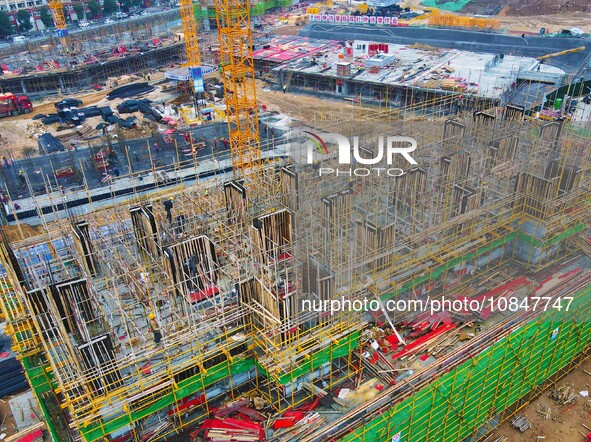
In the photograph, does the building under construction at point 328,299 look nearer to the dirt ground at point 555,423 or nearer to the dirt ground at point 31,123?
the dirt ground at point 555,423

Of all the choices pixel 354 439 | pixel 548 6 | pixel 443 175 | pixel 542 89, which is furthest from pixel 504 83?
pixel 548 6

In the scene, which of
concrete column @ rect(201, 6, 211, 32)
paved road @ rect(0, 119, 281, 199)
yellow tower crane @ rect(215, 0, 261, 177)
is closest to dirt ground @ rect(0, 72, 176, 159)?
paved road @ rect(0, 119, 281, 199)

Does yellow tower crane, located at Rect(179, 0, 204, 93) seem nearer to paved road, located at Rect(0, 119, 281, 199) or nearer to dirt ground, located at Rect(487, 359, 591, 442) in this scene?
paved road, located at Rect(0, 119, 281, 199)

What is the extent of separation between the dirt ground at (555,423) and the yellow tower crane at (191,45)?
141ft

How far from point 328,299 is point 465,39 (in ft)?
185

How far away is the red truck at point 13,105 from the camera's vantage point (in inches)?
1896

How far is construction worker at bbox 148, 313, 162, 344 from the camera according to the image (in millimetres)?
14546

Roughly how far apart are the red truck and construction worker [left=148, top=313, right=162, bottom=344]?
1704 inches

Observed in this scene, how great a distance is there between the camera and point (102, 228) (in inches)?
878

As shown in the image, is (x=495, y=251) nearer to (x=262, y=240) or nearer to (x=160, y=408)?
(x=262, y=240)

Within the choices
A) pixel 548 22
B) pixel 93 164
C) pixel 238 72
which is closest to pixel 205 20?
pixel 93 164

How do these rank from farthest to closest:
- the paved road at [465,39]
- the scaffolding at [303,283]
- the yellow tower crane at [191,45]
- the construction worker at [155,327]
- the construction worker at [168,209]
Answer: the paved road at [465,39] → the yellow tower crane at [191,45] → the construction worker at [168,209] → the construction worker at [155,327] → the scaffolding at [303,283]

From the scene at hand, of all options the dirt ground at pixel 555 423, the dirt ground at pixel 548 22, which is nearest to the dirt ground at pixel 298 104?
the dirt ground at pixel 555 423

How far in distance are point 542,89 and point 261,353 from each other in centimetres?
4070
